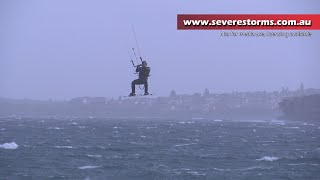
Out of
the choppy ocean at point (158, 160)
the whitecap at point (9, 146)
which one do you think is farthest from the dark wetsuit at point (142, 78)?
the whitecap at point (9, 146)

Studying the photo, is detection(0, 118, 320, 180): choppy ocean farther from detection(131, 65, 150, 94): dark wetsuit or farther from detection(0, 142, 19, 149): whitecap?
detection(131, 65, 150, 94): dark wetsuit

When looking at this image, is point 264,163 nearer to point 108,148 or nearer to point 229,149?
point 229,149

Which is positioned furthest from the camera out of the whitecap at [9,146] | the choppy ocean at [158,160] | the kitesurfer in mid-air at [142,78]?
the whitecap at [9,146]

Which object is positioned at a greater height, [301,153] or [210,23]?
[210,23]

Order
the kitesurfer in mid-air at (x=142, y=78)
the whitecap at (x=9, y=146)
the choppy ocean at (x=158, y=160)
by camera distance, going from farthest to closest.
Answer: the whitecap at (x=9, y=146)
the choppy ocean at (x=158, y=160)
the kitesurfer in mid-air at (x=142, y=78)

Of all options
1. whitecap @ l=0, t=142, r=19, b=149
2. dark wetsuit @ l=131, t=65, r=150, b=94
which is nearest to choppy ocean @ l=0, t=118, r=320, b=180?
whitecap @ l=0, t=142, r=19, b=149

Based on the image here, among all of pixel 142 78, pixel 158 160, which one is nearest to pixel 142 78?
pixel 142 78

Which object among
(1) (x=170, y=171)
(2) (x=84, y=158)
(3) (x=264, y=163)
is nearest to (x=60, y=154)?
(2) (x=84, y=158)

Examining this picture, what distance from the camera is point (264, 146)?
95.9 metres

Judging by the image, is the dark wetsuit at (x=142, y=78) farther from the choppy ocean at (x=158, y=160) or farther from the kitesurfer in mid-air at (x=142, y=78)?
the choppy ocean at (x=158, y=160)

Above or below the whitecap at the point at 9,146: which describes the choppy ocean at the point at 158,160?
below

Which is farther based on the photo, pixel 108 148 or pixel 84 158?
pixel 108 148

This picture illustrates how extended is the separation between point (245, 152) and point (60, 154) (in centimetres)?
2849

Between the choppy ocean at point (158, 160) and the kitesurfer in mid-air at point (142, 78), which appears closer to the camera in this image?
the kitesurfer in mid-air at point (142, 78)
